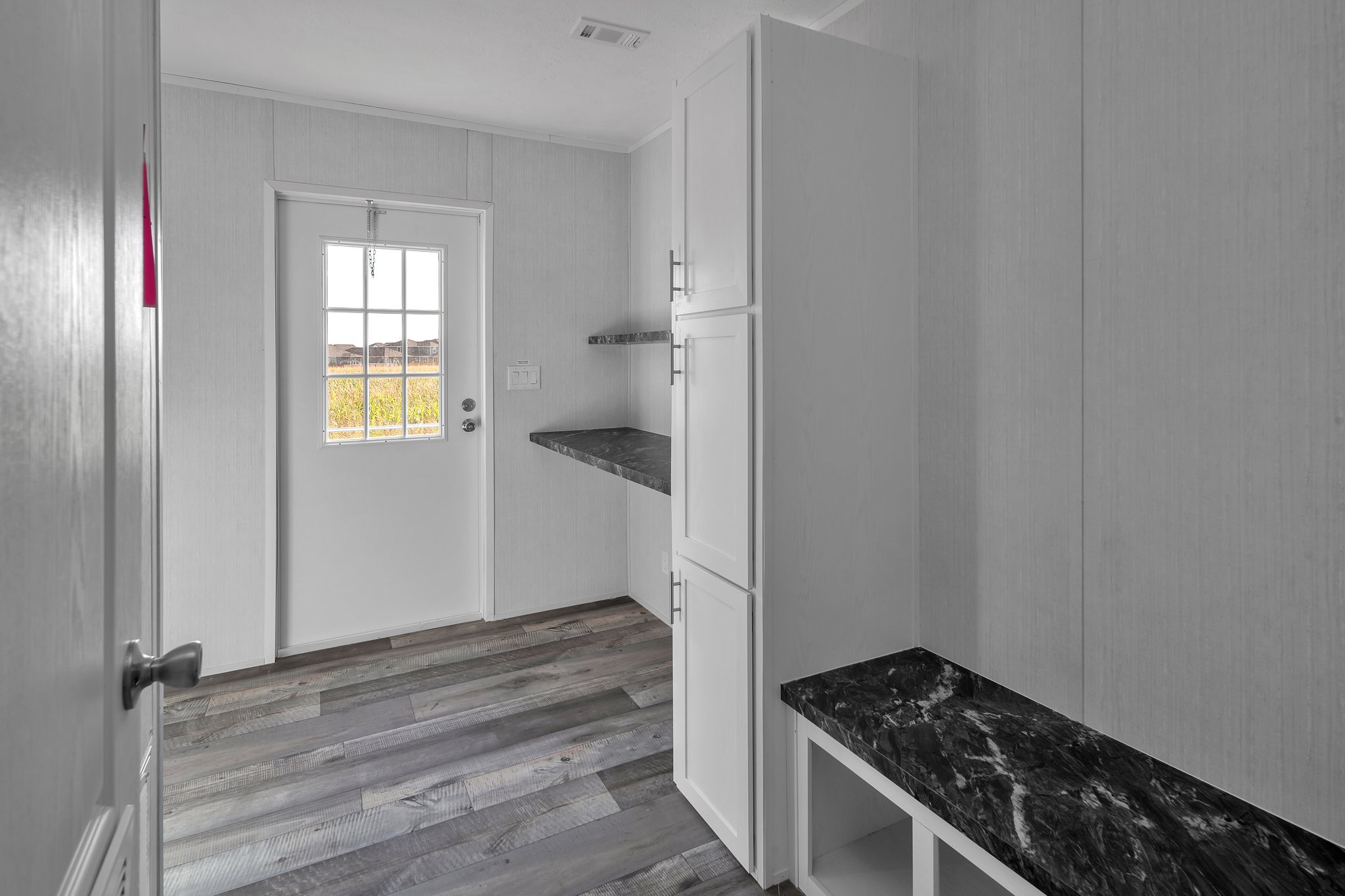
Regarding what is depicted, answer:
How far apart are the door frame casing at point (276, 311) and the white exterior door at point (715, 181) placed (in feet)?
5.57

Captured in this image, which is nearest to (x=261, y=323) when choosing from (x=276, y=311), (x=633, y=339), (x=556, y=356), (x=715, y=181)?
(x=276, y=311)

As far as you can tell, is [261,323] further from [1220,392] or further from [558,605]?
[1220,392]

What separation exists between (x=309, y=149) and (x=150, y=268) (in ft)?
8.65

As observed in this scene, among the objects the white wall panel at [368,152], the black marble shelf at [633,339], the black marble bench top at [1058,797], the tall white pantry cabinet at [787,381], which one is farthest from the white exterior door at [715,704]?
the white wall panel at [368,152]

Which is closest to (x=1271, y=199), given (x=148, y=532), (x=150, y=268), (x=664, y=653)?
(x=150, y=268)

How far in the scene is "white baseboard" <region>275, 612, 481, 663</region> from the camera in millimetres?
3254

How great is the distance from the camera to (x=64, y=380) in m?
0.47

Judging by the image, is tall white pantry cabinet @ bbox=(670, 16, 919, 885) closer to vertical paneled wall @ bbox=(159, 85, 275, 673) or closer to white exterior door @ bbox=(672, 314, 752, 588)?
white exterior door @ bbox=(672, 314, 752, 588)

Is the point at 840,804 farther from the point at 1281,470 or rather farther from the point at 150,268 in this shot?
the point at 150,268

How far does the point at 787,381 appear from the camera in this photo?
176 centimetres

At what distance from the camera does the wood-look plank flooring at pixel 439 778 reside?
6.14 feet

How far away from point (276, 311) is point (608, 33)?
1831 millimetres

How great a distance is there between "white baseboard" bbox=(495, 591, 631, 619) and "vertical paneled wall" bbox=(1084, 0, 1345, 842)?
8.88 feet

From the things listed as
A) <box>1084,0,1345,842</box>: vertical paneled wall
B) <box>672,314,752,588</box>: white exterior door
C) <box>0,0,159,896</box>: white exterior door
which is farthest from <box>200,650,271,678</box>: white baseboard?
<box>1084,0,1345,842</box>: vertical paneled wall
